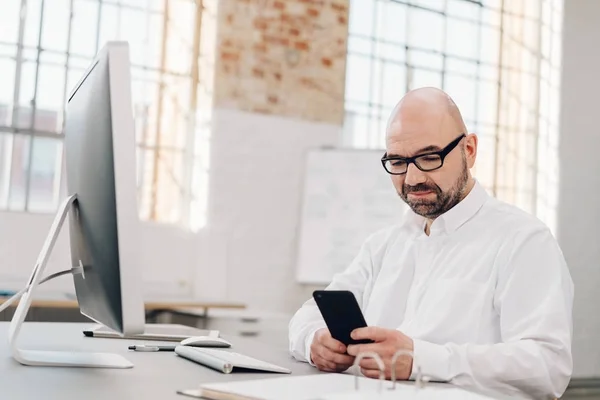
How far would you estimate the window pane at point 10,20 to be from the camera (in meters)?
5.41

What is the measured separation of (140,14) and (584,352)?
16.0ft

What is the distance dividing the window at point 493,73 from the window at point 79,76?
5.88 ft

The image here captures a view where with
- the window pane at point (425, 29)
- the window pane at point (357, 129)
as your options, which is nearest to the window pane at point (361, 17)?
the window pane at point (425, 29)

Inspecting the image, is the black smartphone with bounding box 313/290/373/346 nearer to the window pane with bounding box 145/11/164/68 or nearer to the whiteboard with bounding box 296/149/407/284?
the whiteboard with bounding box 296/149/407/284

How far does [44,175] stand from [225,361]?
4290mm

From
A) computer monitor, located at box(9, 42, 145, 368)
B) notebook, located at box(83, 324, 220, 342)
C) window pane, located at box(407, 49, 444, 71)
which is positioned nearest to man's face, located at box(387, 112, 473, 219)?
notebook, located at box(83, 324, 220, 342)

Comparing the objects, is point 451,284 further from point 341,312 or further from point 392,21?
point 392,21

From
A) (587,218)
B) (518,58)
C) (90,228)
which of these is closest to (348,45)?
(518,58)

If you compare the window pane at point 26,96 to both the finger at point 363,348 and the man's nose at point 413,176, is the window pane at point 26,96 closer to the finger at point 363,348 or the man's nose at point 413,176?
the man's nose at point 413,176

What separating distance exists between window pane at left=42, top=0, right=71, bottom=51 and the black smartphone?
4524mm

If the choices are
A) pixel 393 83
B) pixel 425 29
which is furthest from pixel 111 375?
pixel 425 29

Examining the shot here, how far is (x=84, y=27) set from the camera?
5.67m

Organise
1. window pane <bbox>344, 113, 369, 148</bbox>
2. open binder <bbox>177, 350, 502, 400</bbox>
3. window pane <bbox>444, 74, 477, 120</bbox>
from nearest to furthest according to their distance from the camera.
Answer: open binder <bbox>177, 350, 502, 400</bbox>, window pane <bbox>344, 113, 369, 148</bbox>, window pane <bbox>444, 74, 477, 120</bbox>

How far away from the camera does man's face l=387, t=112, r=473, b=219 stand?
2.07 metres
